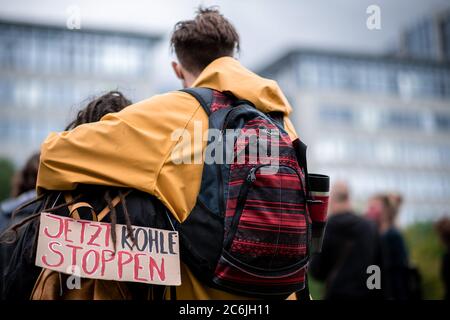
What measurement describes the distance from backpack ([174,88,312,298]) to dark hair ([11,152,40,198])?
9.36 feet

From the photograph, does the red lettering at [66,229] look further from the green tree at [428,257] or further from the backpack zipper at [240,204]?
the green tree at [428,257]

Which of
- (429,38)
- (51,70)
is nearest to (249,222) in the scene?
(51,70)

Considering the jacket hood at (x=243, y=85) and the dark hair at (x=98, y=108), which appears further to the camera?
the dark hair at (x=98, y=108)

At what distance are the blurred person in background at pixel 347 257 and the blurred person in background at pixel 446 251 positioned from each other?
31.4 inches

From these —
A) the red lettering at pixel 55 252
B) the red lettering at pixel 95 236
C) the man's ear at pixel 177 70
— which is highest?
the man's ear at pixel 177 70

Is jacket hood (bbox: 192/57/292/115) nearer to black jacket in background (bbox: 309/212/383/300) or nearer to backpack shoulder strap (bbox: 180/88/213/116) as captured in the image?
backpack shoulder strap (bbox: 180/88/213/116)

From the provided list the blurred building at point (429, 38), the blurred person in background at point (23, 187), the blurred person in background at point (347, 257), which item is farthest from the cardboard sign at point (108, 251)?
the blurred building at point (429, 38)

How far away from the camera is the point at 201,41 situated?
3.09m

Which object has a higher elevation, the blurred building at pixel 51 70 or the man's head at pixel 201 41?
the blurred building at pixel 51 70

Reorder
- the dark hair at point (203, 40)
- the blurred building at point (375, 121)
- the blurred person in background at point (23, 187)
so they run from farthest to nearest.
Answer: the blurred building at point (375, 121) → the blurred person in background at point (23, 187) → the dark hair at point (203, 40)

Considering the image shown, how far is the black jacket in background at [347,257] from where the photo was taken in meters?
6.39

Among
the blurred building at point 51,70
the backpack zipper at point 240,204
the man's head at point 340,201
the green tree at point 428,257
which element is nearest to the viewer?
the backpack zipper at point 240,204

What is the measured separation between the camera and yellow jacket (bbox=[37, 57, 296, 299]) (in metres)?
2.62

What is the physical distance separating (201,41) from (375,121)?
2702 inches
